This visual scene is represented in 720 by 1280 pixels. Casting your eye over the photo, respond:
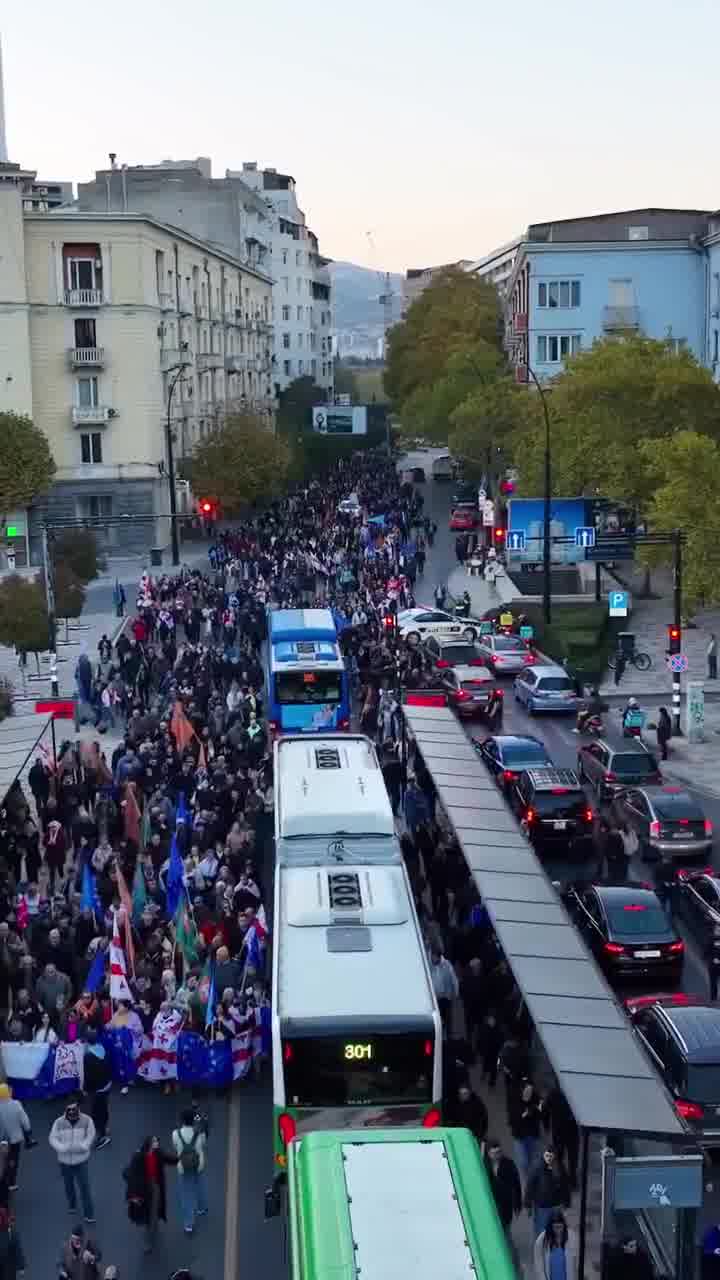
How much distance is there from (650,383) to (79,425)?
24774mm

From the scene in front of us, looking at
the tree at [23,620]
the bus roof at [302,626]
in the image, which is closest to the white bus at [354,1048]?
the bus roof at [302,626]

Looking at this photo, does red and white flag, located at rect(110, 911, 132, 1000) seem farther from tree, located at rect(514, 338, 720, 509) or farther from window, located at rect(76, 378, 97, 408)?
window, located at rect(76, 378, 97, 408)

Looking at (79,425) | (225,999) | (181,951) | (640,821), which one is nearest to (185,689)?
(640,821)

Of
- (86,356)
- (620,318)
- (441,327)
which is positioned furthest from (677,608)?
(441,327)

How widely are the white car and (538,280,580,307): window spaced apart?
118 feet

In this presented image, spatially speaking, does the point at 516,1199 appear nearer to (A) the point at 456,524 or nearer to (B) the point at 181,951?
(B) the point at 181,951

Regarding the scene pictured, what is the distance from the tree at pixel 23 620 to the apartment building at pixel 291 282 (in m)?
90.5

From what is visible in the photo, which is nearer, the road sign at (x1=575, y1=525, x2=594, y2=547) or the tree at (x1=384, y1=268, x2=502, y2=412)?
the road sign at (x1=575, y1=525, x2=594, y2=547)

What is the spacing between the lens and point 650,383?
56844mm

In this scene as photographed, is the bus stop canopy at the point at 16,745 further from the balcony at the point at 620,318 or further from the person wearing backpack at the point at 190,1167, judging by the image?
the balcony at the point at 620,318

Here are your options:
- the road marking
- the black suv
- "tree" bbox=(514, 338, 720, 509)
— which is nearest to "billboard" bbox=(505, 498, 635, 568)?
"tree" bbox=(514, 338, 720, 509)

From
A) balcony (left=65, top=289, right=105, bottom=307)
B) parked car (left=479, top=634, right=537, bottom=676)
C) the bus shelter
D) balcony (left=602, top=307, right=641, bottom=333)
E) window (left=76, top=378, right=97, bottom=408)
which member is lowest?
parked car (left=479, top=634, right=537, bottom=676)

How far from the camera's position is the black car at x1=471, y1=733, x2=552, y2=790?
1145 inches

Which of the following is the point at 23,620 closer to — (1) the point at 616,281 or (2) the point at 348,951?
(2) the point at 348,951
